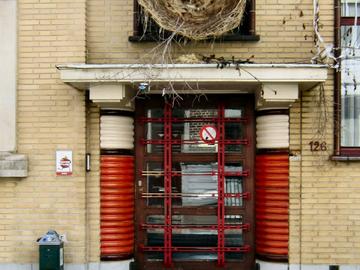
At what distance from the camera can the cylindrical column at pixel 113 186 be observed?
7.07 meters

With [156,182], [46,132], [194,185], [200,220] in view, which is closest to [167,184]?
[156,182]

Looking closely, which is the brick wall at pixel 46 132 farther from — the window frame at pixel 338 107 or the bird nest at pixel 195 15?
the window frame at pixel 338 107

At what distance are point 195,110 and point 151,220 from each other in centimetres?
178

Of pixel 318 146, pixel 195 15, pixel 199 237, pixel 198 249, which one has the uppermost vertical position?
pixel 195 15

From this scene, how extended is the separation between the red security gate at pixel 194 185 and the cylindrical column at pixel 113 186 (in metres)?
0.34

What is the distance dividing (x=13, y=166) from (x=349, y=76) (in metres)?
5.00

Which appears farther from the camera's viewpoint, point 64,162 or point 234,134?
point 234,134

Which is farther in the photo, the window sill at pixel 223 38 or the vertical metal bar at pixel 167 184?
the vertical metal bar at pixel 167 184

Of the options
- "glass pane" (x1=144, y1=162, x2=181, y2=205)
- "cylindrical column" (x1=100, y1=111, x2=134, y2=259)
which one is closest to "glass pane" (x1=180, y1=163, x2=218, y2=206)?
"glass pane" (x1=144, y1=162, x2=181, y2=205)

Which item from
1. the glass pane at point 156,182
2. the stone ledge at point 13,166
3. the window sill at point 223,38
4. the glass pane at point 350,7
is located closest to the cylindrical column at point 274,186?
the window sill at point 223,38

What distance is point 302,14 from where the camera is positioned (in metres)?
7.02

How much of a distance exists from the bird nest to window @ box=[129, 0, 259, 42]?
43 cm

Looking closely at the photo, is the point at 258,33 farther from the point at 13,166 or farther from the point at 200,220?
the point at 13,166

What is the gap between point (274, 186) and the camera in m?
7.00
